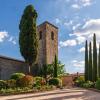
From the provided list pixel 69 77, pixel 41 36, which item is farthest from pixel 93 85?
pixel 41 36

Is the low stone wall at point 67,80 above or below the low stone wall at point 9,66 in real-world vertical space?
below

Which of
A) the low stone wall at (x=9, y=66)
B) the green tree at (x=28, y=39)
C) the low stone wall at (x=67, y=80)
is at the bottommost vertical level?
the low stone wall at (x=67, y=80)

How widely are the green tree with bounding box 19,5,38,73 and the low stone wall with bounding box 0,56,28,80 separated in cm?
335

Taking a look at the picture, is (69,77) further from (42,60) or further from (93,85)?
(93,85)

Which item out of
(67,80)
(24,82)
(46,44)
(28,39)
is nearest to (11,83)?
(24,82)

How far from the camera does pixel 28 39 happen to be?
3844 centimetres

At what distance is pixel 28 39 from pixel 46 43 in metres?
11.0

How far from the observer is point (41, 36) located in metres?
50.1

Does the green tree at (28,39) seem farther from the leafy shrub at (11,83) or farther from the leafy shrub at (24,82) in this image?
the leafy shrub at (11,83)

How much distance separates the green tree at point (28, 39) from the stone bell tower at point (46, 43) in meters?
9.47

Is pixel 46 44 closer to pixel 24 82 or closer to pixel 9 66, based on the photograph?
pixel 9 66

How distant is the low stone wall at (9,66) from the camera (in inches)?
1584

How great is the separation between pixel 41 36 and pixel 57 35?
A: 136 inches

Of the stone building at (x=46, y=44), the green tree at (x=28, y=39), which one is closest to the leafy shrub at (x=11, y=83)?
the green tree at (x=28, y=39)
